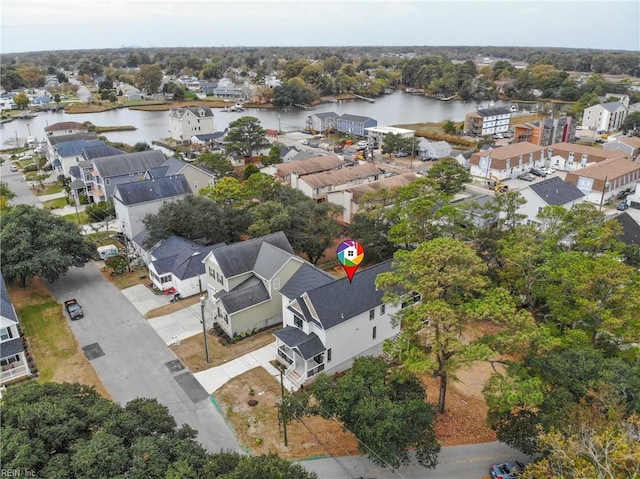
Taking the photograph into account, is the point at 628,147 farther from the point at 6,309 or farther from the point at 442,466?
the point at 6,309

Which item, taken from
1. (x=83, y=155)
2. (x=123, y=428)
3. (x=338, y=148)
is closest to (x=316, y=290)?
(x=123, y=428)

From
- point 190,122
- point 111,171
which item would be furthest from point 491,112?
point 111,171

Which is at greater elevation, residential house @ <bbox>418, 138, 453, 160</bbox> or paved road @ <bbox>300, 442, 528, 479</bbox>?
residential house @ <bbox>418, 138, 453, 160</bbox>

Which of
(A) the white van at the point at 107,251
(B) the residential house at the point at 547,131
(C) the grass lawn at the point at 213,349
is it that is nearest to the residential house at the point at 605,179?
(B) the residential house at the point at 547,131

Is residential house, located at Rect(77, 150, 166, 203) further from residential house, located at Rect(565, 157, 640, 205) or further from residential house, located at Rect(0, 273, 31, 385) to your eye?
residential house, located at Rect(565, 157, 640, 205)

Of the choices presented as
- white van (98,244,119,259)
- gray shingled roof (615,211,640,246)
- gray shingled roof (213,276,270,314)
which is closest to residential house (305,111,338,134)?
white van (98,244,119,259)
